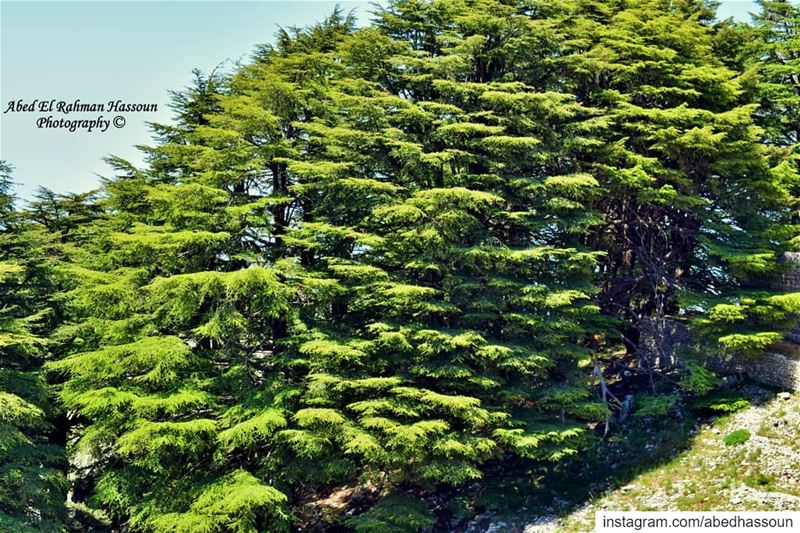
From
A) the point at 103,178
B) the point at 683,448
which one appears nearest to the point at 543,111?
the point at 683,448

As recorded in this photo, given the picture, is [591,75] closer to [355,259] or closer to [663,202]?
[663,202]

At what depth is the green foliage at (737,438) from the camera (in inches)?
631

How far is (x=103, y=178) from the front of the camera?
2223 centimetres

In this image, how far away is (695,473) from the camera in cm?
1548

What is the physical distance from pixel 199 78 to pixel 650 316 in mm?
19469

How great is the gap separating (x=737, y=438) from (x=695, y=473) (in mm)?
1814

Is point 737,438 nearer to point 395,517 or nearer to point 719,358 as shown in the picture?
point 719,358

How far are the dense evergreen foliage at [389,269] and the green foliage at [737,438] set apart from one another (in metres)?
1.92

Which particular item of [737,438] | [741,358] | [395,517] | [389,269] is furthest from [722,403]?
[389,269]

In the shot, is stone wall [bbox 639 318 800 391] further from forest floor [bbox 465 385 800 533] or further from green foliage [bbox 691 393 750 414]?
green foliage [bbox 691 393 750 414]

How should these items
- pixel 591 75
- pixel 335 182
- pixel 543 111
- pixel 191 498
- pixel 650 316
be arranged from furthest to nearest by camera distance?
pixel 650 316 → pixel 591 75 → pixel 543 111 → pixel 335 182 → pixel 191 498

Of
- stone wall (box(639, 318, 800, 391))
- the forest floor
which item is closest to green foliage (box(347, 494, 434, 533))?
the forest floor

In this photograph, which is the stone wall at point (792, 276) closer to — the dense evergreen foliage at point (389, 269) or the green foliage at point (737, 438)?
the dense evergreen foliage at point (389, 269)

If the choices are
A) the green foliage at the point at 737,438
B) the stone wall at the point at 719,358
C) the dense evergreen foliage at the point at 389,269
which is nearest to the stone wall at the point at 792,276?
the dense evergreen foliage at the point at 389,269
